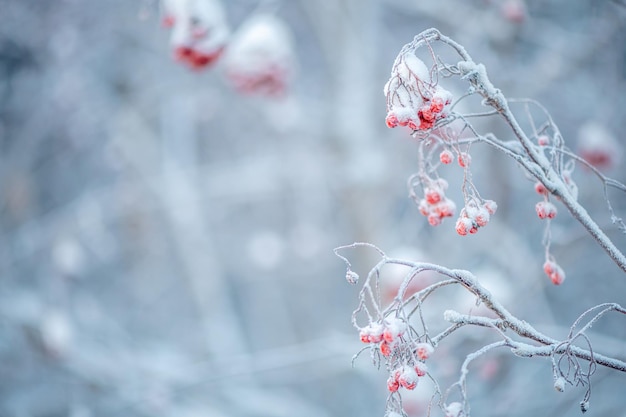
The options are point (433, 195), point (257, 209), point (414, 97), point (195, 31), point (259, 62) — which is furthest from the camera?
point (257, 209)

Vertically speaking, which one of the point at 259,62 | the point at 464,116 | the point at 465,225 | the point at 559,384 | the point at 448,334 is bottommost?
the point at 559,384

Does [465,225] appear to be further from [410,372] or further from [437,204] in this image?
[410,372]

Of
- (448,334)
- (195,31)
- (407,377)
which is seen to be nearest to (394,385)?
(407,377)

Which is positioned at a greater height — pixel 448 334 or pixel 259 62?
pixel 259 62

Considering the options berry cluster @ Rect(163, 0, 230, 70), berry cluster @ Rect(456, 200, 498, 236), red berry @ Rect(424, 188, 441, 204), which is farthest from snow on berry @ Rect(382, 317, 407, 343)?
berry cluster @ Rect(163, 0, 230, 70)

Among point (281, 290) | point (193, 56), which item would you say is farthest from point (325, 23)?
point (281, 290)

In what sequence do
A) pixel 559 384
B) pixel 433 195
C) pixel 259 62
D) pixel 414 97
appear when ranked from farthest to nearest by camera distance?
pixel 259 62, pixel 433 195, pixel 414 97, pixel 559 384
